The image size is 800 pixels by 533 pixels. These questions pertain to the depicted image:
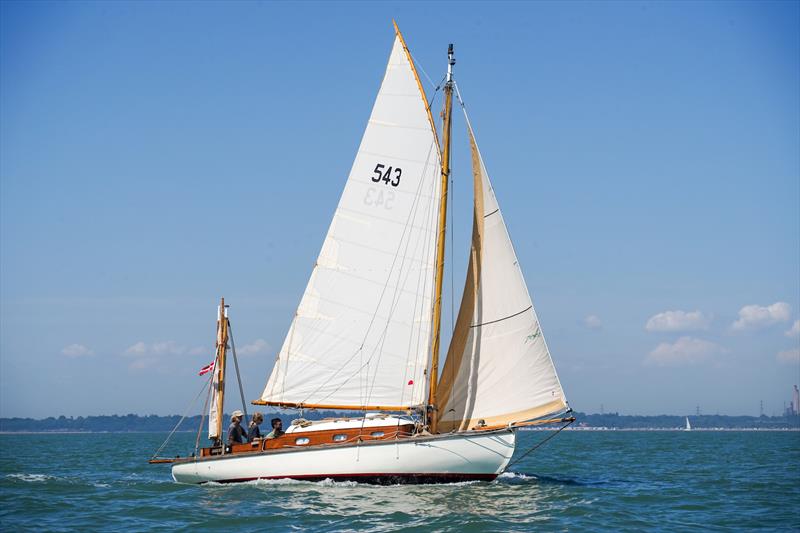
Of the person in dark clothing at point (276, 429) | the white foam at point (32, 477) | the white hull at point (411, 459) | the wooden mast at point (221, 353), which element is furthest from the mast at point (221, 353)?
the white foam at point (32, 477)

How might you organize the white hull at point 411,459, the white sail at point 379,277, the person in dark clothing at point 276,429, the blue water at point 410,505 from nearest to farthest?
the blue water at point 410,505 → the white hull at point 411,459 → the person in dark clothing at point 276,429 → the white sail at point 379,277

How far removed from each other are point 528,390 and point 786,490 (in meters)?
11.3

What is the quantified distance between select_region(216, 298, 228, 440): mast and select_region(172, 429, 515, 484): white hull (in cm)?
325

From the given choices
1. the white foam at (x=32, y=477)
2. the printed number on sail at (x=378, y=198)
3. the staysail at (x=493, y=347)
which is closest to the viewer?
the staysail at (x=493, y=347)

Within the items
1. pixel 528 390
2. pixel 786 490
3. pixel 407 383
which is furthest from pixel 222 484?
pixel 786 490

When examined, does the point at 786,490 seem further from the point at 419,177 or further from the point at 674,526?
the point at 419,177

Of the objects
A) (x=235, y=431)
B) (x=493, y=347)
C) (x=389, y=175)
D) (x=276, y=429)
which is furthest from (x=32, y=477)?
(x=493, y=347)

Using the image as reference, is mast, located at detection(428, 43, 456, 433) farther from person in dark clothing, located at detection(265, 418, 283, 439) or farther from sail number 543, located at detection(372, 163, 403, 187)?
person in dark clothing, located at detection(265, 418, 283, 439)

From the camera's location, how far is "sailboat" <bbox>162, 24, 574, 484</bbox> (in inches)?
1154

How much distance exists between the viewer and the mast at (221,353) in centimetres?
3119

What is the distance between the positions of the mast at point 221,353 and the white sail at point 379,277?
2.00 metres

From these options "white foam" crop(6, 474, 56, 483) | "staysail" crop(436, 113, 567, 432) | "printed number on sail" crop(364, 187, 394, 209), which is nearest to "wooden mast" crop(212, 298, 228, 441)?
"printed number on sail" crop(364, 187, 394, 209)

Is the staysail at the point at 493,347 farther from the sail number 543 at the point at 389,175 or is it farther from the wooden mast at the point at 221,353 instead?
the wooden mast at the point at 221,353

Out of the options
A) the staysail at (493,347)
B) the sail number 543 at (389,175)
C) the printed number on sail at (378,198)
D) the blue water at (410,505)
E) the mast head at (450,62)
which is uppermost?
the mast head at (450,62)
